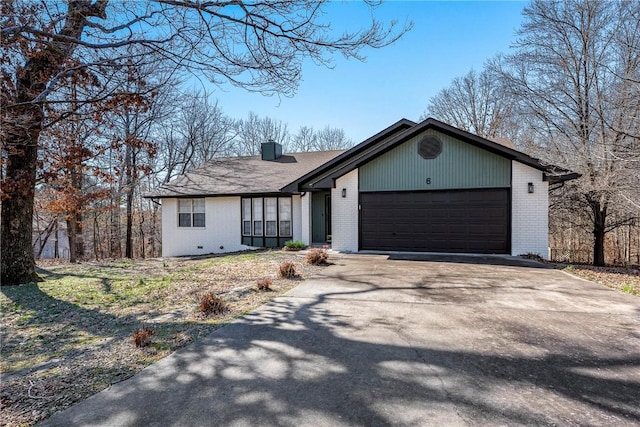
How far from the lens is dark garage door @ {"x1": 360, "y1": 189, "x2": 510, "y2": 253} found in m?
11.1

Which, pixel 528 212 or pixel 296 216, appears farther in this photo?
pixel 296 216

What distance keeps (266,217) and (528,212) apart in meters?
10.1

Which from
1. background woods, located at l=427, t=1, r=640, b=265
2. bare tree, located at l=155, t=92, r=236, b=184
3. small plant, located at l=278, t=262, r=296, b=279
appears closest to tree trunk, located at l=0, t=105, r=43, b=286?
small plant, located at l=278, t=262, r=296, b=279

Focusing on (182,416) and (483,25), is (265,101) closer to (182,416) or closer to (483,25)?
(182,416)

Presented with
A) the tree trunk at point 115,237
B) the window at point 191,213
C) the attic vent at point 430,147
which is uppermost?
the attic vent at point 430,147

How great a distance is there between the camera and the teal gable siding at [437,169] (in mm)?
11148

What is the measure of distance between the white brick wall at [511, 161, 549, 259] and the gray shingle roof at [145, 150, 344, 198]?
8.77 m

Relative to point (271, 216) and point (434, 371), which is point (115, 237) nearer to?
point (271, 216)

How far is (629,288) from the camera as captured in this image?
6727mm

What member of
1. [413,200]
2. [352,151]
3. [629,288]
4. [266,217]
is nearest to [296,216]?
[266,217]

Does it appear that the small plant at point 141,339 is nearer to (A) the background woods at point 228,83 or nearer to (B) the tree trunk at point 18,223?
(A) the background woods at point 228,83

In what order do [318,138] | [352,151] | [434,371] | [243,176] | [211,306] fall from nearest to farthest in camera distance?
[434,371]
[211,306]
[352,151]
[243,176]
[318,138]

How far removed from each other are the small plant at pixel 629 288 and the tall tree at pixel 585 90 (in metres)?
3.45

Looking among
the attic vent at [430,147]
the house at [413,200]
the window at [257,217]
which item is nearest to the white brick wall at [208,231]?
the house at [413,200]
